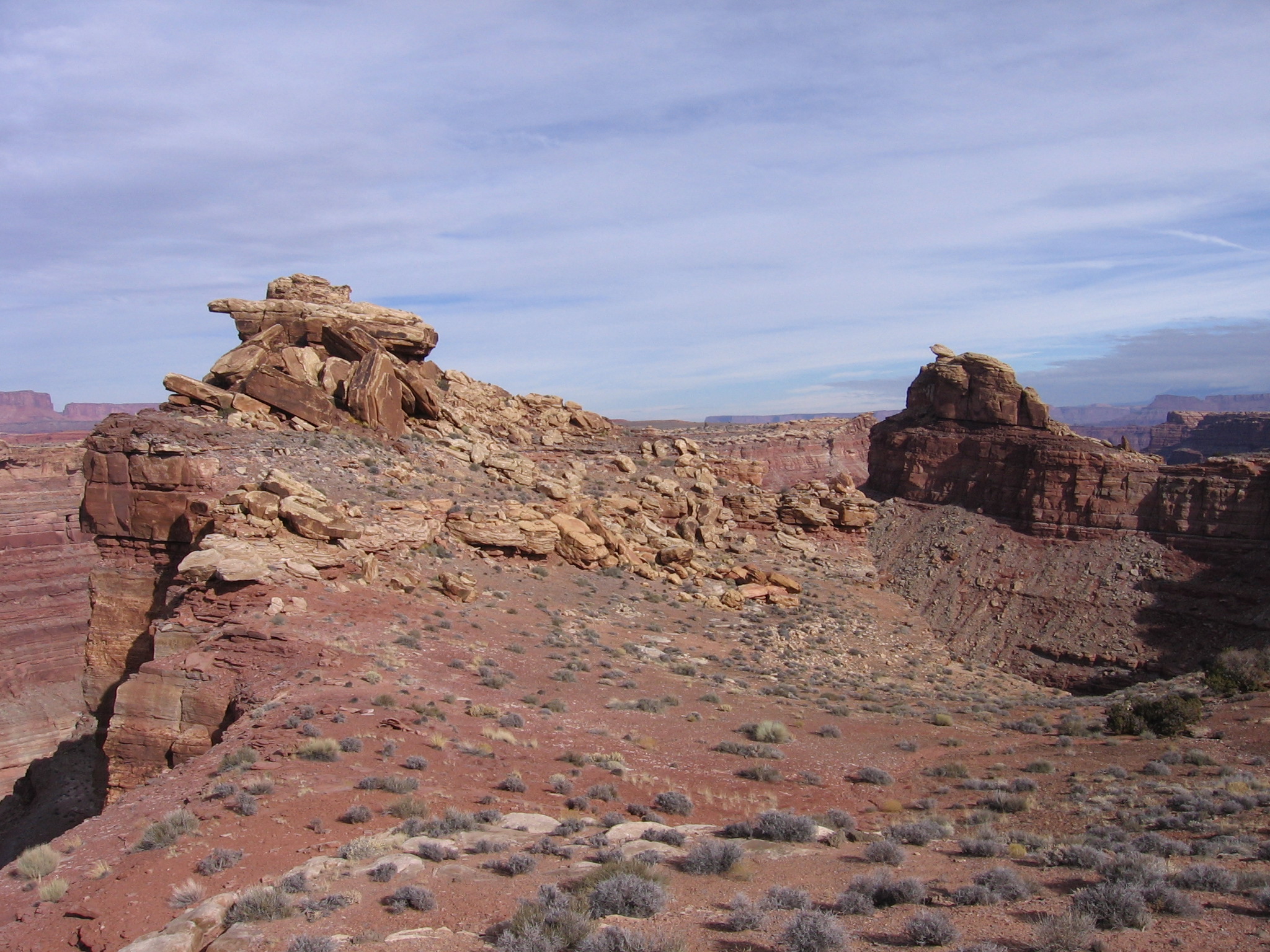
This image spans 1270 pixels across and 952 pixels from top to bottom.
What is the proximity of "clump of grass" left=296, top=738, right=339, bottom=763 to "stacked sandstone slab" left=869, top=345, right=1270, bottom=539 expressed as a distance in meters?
42.3

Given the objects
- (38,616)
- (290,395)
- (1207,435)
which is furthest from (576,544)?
(1207,435)

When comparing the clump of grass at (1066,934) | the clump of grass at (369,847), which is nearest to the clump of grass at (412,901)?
the clump of grass at (369,847)

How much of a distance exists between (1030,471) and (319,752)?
4432 cm

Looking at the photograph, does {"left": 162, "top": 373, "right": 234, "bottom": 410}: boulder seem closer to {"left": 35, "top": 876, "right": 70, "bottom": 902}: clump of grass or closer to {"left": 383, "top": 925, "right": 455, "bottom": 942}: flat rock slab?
{"left": 35, "top": 876, "right": 70, "bottom": 902}: clump of grass

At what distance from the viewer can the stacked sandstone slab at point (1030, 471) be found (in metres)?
39.3

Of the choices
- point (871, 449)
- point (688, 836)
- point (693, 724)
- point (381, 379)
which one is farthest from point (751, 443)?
point (688, 836)

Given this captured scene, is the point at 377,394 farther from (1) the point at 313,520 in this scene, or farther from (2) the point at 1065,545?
(2) the point at 1065,545

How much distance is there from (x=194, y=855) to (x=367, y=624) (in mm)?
8737

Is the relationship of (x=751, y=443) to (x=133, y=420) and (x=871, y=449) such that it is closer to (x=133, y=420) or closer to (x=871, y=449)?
(x=871, y=449)

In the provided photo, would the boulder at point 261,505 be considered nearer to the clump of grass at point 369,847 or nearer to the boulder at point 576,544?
the boulder at point 576,544

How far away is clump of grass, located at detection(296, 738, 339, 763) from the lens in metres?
11.9

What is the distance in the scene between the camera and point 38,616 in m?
56.6

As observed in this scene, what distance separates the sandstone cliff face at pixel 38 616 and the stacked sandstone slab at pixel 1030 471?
5497 centimetres

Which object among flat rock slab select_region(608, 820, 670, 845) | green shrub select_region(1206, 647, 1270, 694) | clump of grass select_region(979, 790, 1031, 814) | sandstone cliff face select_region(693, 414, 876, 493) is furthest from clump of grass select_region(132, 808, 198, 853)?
sandstone cliff face select_region(693, 414, 876, 493)
